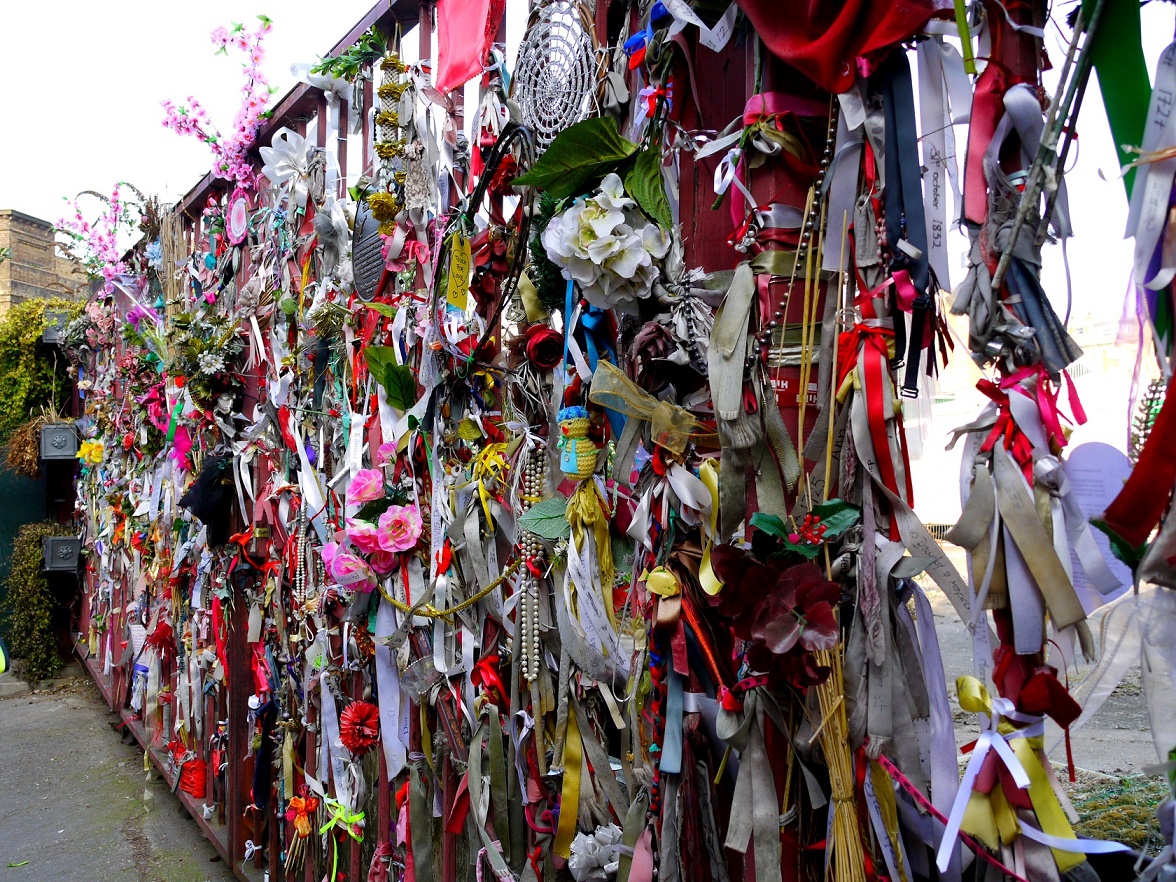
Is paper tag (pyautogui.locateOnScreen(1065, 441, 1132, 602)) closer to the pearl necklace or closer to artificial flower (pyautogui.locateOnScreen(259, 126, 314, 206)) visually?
the pearl necklace

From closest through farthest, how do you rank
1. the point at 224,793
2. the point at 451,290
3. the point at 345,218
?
the point at 451,290 < the point at 345,218 < the point at 224,793

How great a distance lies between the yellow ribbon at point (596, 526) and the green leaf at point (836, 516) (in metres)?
0.39

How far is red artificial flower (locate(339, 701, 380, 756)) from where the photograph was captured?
1.89 metres

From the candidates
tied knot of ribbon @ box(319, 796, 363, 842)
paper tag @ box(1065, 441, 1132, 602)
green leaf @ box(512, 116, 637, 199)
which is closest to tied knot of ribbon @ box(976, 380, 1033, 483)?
paper tag @ box(1065, 441, 1132, 602)

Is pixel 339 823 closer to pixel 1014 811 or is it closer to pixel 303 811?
pixel 303 811

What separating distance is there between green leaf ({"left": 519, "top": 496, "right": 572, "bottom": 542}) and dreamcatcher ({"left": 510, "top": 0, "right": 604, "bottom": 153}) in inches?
21.0

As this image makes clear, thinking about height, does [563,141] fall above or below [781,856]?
above

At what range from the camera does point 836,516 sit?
802 mm

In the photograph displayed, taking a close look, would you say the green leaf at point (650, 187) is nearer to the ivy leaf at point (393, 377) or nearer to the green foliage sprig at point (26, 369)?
the ivy leaf at point (393, 377)

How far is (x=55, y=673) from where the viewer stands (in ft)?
22.2

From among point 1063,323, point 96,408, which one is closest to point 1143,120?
point 1063,323

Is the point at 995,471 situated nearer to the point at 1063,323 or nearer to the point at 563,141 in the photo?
the point at 1063,323

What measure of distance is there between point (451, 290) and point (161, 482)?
3.04 meters

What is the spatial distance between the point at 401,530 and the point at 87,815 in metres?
3.26
